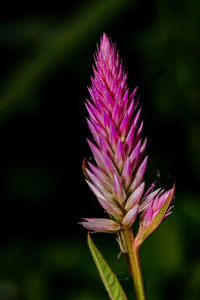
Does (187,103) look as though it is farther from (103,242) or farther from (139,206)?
(139,206)

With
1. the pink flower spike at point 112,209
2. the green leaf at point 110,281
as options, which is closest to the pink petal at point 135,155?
the pink flower spike at point 112,209

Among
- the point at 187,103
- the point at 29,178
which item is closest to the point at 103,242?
the point at 29,178

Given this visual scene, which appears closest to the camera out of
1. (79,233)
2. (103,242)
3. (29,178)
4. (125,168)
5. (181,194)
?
(125,168)

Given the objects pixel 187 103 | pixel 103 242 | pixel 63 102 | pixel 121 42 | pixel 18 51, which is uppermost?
pixel 18 51

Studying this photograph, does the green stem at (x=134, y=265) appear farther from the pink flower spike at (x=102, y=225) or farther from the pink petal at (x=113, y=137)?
the pink petal at (x=113, y=137)

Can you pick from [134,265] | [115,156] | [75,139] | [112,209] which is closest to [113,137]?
[115,156]

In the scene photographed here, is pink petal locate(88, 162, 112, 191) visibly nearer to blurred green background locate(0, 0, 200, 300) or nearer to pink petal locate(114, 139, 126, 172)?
pink petal locate(114, 139, 126, 172)
